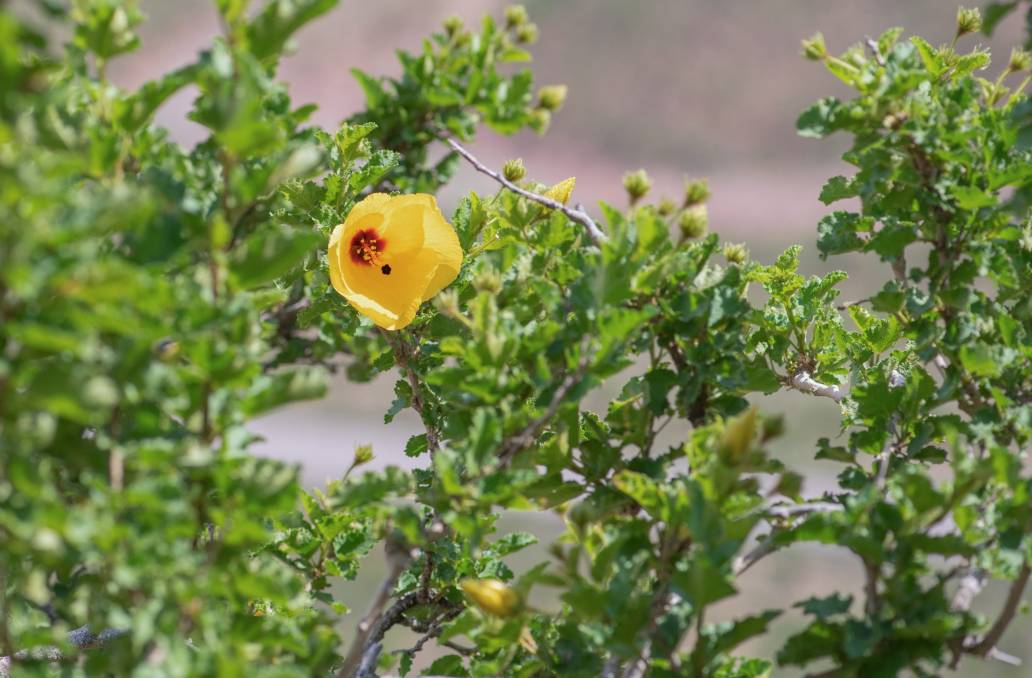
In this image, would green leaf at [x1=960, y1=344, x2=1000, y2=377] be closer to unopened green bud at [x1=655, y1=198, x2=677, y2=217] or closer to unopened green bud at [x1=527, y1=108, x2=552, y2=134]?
unopened green bud at [x1=655, y1=198, x2=677, y2=217]

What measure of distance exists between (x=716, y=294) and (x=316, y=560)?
1.96ft

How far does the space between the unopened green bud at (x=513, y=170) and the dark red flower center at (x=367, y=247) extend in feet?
0.54

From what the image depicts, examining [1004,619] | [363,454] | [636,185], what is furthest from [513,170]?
[1004,619]

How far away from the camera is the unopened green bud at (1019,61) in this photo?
3.58 ft

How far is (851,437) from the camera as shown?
975 millimetres

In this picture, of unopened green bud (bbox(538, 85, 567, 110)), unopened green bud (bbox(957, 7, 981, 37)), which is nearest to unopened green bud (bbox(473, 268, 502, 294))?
unopened green bud (bbox(538, 85, 567, 110))

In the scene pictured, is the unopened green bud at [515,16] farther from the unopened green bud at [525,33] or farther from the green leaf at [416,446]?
the green leaf at [416,446]

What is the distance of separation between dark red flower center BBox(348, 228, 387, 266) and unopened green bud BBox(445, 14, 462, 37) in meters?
0.25

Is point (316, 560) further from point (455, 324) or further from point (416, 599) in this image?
point (455, 324)

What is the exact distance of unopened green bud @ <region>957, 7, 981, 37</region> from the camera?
1.07 metres

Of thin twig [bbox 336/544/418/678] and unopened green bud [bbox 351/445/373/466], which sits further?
unopened green bud [bbox 351/445/373/466]

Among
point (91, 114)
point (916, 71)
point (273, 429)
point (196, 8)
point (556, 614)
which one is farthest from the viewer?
point (196, 8)

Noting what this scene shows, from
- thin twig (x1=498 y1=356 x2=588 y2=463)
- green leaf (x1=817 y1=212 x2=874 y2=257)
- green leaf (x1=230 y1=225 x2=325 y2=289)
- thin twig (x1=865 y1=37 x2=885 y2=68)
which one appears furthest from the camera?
green leaf (x1=817 y1=212 x2=874 y2=257)

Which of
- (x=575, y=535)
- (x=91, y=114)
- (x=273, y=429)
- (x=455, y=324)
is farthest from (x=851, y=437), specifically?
(x=273, y=429)
